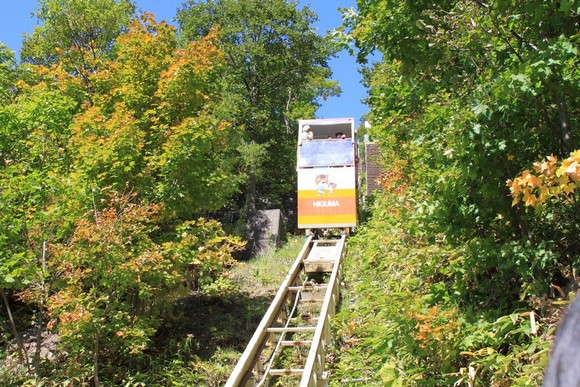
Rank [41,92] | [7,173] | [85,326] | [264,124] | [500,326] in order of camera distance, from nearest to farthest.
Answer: [500,326] < [85,326] < [7,173] < [41,92] < [264,124]

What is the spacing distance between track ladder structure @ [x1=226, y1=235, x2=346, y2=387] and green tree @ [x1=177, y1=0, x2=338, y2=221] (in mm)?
10414

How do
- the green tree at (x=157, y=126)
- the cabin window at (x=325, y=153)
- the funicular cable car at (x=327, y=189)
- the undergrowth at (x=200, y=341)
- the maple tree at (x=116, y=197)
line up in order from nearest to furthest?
the maple tree at (x=116, y=197), the undergrowth at (x=200, y=341), the green tree at (x=157, y=126), the funicular cable car at (x=327, y=189), the cabin window at (x=325, y=153)

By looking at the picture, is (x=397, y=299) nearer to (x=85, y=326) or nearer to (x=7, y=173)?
(x=85, y=326)

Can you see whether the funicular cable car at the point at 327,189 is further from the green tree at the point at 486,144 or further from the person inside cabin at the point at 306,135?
the green tree at the point at 486,144

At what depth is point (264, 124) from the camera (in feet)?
77.7

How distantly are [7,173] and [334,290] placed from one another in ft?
19.3

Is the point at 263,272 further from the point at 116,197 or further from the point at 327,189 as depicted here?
the point at 116,197

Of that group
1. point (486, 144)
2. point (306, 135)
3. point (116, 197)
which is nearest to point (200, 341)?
point (116, 197)

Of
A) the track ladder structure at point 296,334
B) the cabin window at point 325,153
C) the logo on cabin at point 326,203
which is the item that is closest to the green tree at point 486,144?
the track ladder structure at point 296,334

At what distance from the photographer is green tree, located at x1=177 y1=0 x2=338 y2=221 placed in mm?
23125

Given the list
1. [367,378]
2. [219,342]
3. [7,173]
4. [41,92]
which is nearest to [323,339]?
[367,378]

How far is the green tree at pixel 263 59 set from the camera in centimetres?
2312

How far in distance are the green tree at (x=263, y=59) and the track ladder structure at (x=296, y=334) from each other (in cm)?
1041

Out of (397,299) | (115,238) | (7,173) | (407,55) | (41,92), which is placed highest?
(41,92)
